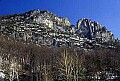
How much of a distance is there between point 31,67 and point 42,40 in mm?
79670

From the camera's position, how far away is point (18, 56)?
8688 cm

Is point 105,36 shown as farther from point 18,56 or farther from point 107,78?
point 107,78

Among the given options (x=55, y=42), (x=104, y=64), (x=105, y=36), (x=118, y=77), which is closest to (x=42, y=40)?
(x=55, y=42)

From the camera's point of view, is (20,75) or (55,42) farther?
(55,42)

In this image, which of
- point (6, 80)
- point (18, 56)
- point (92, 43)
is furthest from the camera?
point (92, 43)

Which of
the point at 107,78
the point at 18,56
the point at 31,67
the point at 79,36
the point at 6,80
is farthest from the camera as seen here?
the point at 79,36

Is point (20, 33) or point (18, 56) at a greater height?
point (20, 33)

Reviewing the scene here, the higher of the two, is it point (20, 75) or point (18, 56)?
point (18, 56)

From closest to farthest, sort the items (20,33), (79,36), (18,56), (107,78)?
1. (107,78)
2. (18,56)
3. (20,33)
4. (79,36)

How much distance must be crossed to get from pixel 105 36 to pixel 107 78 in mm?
138110

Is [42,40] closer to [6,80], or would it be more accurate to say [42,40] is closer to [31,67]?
[31,67]

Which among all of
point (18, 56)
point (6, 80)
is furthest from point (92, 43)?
point (6, 80)

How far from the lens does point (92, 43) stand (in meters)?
169

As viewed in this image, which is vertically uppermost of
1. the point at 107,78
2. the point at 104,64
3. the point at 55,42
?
the point at 55,42
